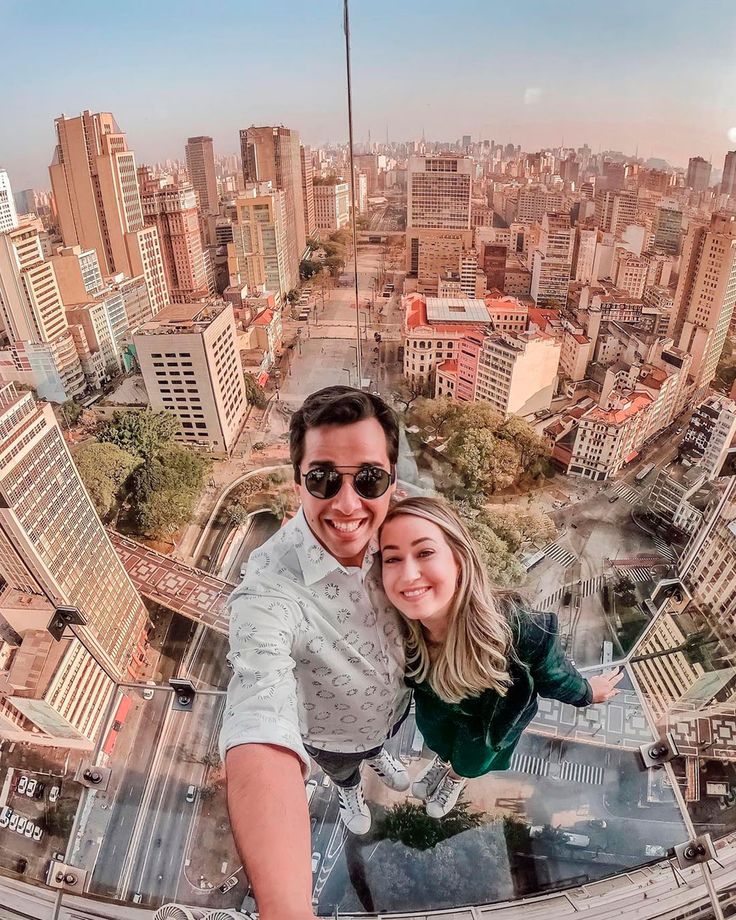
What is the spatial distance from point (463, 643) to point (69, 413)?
6.33 ft

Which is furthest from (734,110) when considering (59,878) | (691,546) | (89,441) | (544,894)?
(59,878)

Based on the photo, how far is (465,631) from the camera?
1104 mm

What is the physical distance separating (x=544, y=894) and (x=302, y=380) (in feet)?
7.69

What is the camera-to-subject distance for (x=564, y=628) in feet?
8.50

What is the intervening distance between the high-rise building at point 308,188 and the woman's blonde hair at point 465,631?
6.57 ft

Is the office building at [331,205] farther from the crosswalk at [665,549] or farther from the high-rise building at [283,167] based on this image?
the crosswalk at [665,549]

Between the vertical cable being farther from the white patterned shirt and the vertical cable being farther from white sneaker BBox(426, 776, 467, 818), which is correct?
white sneaker BBox(426, 776, 467, 818)

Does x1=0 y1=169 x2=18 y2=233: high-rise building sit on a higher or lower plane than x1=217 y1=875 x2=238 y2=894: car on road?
higher

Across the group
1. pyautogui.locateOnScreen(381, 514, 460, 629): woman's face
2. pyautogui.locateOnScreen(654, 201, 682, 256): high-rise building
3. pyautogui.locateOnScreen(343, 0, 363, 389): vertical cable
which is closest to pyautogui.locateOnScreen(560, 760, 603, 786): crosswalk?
pyautogui.locateOnScreen(381, 514, 460, 629): woman's face

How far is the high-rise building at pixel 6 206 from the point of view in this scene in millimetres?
2062

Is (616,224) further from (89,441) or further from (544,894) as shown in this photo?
(544,894)

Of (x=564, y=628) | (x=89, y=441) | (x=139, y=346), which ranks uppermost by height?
(x=139, y=346)

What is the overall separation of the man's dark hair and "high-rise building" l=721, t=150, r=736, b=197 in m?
2.28

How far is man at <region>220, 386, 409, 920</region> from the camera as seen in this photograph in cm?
73
